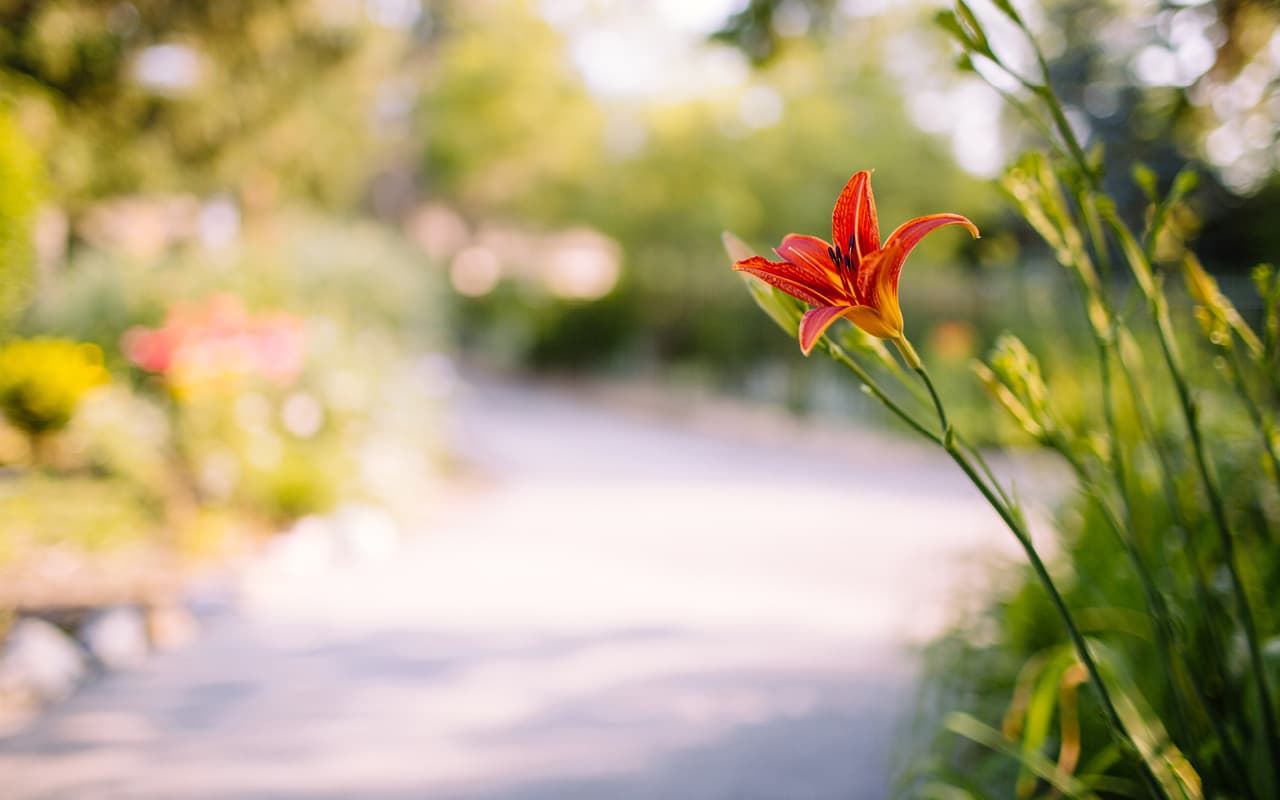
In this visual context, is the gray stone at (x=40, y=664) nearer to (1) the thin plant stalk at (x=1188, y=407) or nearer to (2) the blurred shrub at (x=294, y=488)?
(2) the blurred shrub at (x=294, y=488)

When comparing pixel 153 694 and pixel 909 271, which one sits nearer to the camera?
pixel 153 694

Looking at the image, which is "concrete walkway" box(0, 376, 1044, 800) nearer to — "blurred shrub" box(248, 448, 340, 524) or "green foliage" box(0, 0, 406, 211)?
"blurred shrub" box(248, 448, 340, 524)

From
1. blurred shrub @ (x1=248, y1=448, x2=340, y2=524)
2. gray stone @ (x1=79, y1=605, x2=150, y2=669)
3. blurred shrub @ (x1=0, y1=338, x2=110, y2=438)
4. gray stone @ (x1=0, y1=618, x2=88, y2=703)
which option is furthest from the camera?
blurred shrub @ (x1=248, y1=448, x2=340, y2=524)

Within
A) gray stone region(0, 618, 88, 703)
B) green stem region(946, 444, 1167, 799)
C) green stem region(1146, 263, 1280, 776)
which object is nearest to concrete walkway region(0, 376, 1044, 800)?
gray stone region(0, 618, 88, 703)

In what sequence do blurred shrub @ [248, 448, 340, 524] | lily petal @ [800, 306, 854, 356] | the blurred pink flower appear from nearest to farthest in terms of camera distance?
lily petal @ [800, 306, 854, 356]
the blurred pink flower
blurred shrub @ [248, 448, 340, 524]

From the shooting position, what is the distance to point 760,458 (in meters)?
9.08

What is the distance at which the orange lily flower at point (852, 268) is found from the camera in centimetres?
88

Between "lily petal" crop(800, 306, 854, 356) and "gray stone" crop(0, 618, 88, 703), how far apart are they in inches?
130

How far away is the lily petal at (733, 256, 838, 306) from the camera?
907mm

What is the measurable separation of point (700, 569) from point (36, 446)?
387cm

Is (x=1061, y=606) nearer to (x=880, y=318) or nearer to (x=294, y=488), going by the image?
(x=880, y=318)

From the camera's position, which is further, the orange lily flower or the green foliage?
the green foliage

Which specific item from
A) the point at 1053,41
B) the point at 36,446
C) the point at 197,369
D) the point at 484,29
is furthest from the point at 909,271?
the point at 484,29

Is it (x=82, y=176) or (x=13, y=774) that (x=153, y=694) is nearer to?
(x=13, y=774)
